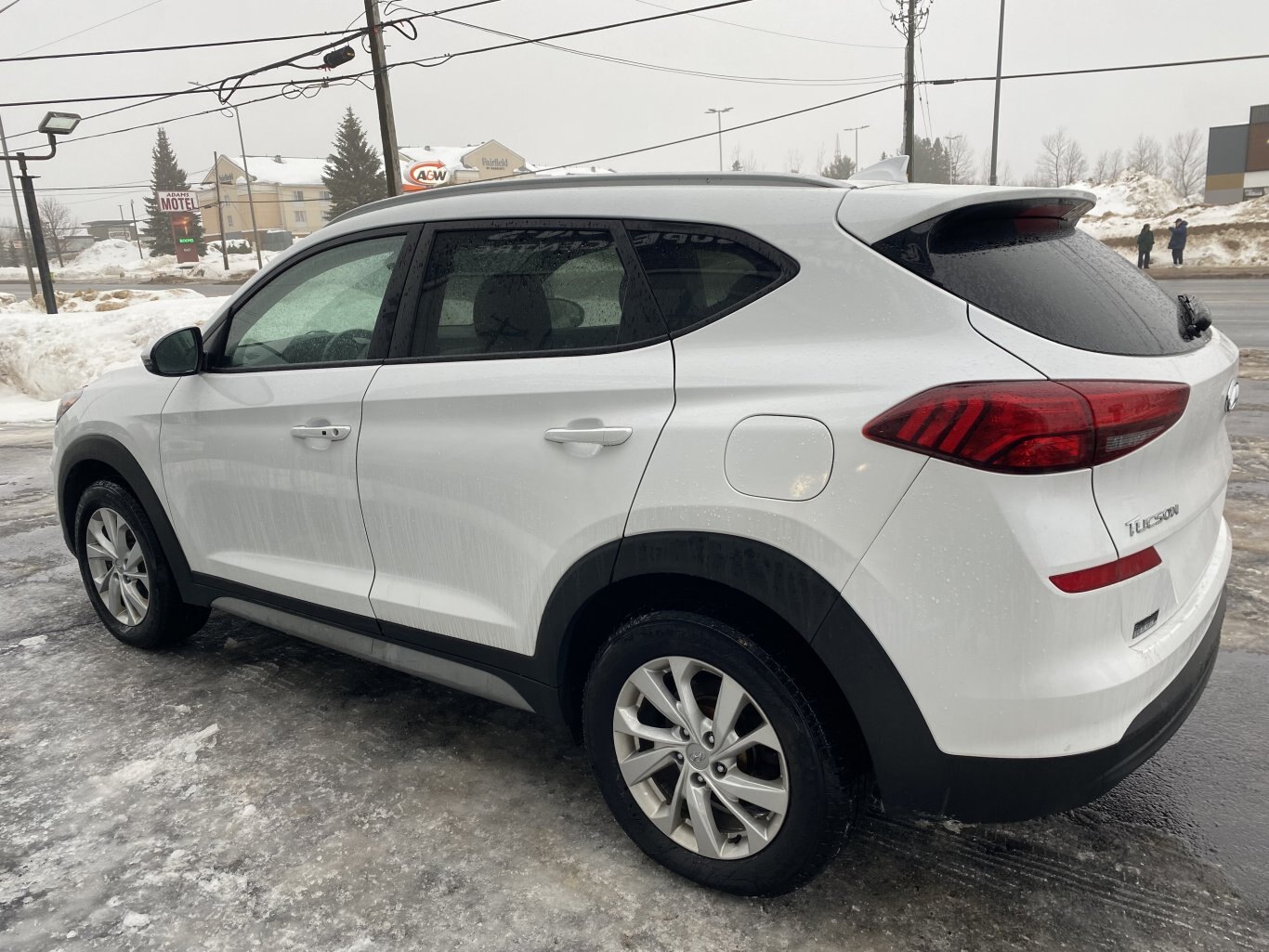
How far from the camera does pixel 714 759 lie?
220 centimetres

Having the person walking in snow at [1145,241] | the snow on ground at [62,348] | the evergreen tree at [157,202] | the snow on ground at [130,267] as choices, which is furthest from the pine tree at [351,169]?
the snow on ground at [62,348]

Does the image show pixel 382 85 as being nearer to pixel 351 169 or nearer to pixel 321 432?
pixel 321 432

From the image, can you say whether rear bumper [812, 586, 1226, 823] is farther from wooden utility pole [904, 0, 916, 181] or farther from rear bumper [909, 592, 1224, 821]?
wooden utility pole [904, 0, 916, 181]

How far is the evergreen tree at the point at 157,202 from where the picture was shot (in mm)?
87625

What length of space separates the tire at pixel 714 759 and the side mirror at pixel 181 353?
204 cm

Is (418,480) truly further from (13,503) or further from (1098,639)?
(13,503)

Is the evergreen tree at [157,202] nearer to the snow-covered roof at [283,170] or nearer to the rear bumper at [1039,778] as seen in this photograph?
the snow-covered roof at [283,170]

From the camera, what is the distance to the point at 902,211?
6.58ft

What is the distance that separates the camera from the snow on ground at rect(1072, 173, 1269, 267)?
109 ft

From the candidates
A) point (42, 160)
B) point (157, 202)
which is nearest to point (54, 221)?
point (157, 202)

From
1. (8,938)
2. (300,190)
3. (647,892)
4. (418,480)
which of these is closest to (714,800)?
(647,892)

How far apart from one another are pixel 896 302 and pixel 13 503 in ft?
22.9

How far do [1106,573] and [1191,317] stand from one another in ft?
3.04

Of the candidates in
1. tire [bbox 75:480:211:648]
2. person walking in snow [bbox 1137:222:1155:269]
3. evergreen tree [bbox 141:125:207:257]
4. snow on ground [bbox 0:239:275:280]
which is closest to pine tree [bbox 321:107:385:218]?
snow on ground [bbox 0:239:275:280]
